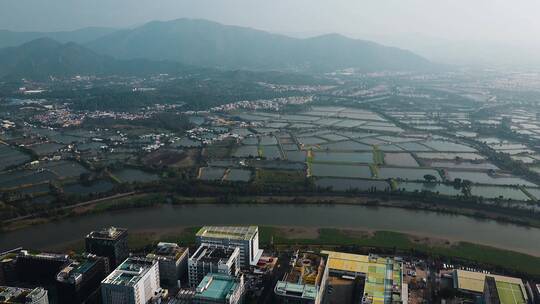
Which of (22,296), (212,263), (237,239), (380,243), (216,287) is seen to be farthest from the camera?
(380,243)

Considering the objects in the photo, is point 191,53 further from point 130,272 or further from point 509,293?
point 509,293

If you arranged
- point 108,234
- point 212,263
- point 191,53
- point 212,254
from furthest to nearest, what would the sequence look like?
point 191,53 → point 108,234 → point 212,254 → point 212,263

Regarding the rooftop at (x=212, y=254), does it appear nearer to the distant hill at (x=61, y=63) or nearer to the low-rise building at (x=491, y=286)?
the low-rise building at (x=491, y=286)

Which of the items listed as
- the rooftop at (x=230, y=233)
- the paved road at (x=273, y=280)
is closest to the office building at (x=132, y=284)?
the rooftop at (x=230, y=233)

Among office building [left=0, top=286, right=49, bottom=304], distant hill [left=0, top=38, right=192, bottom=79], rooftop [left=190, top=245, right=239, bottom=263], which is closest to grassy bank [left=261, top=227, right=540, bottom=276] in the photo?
rooftop [left=190, top=245, right=239, bottom=263]

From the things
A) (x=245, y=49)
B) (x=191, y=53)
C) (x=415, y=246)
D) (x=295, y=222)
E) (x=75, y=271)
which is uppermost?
(x=245, y=49)

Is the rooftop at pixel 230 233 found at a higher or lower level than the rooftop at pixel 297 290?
higher

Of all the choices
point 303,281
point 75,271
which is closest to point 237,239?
point 303,281

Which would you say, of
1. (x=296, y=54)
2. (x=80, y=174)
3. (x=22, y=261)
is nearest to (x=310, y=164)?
(x=80, y=174)
